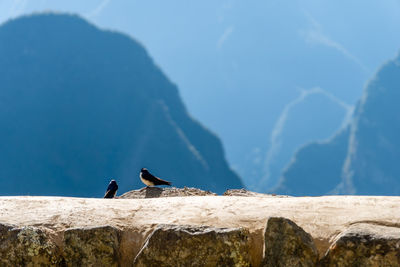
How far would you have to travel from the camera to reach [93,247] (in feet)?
12.2

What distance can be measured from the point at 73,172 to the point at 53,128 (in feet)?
39.1

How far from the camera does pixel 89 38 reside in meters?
144

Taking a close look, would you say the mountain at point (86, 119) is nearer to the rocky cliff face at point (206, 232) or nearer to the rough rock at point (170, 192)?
the rough rock at point (170, 192)

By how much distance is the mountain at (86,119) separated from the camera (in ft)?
411

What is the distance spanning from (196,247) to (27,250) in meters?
1.08

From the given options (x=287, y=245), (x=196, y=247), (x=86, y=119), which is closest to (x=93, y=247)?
(x=196, y=247)

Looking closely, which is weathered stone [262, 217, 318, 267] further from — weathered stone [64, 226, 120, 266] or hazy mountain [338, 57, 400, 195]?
hazy mountain [338, 57, 400, 195]

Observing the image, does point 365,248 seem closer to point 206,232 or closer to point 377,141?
point 206,232

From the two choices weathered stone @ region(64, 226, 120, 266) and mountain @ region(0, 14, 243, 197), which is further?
mountain @ region(0, 14, 243, 197)

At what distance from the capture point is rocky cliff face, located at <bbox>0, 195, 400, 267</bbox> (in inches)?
135

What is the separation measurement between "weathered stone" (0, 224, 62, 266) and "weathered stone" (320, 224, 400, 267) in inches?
66.8

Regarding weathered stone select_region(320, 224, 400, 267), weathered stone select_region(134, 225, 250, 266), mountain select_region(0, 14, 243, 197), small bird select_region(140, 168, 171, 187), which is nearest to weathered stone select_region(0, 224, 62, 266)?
weathered stone select_region(134, 225, 250, 266)

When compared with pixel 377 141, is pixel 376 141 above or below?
below

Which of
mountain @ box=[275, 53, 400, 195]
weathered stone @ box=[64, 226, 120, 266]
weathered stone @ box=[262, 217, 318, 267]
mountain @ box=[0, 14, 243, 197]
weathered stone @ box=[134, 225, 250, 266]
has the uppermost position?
mountain @ box=[275, 53, 400, 195]
